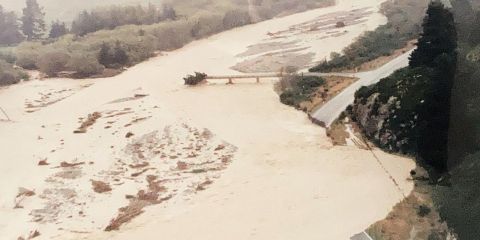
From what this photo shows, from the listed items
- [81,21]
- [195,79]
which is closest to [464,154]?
[195,79]

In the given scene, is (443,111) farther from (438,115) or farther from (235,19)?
(235,19)

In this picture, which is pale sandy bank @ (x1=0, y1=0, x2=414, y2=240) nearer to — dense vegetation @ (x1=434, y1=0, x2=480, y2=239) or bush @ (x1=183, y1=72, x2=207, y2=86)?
bush @ (x1=183, y1=72, x2=207, y2=86)

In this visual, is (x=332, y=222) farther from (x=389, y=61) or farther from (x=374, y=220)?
(x=389, y=61)

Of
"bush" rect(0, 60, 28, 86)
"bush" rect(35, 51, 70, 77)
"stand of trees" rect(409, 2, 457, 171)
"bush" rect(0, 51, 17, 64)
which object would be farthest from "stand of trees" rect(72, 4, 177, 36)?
"stand of trees" rect(409, 2, 457, 171)

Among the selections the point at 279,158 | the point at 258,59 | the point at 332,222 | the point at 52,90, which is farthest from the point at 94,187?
the point at 258,59

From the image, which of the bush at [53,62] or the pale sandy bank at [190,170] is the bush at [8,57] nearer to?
the bush at [53,62]
